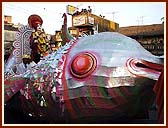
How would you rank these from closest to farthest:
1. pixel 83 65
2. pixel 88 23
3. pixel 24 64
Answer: pixel 83 65, pixel 24 64, pixel 88 23

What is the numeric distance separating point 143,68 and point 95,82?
811 mm

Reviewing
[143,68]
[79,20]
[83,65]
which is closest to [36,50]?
[83,65]

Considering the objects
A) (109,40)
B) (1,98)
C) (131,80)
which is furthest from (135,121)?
(1,98)

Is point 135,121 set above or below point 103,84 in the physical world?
below

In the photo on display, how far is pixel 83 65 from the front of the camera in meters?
5.77

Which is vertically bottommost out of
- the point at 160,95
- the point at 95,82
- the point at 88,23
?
the point at 160,95

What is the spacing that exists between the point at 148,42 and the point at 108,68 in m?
11.6

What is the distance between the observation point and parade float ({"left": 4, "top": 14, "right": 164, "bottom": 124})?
5.52 m

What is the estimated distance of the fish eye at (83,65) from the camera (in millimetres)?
5660

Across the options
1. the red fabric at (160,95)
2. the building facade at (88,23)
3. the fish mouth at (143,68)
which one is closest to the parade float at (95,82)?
the fish mouth at (143,68)

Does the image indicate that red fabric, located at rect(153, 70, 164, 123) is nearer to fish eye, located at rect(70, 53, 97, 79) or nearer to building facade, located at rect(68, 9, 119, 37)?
fish eye, located at rect(70, 53, 97, 79)

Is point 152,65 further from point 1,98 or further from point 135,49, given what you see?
point 1,98

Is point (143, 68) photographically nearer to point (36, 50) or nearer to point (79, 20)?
point (36, 50)

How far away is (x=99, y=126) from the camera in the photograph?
17.0 ft
